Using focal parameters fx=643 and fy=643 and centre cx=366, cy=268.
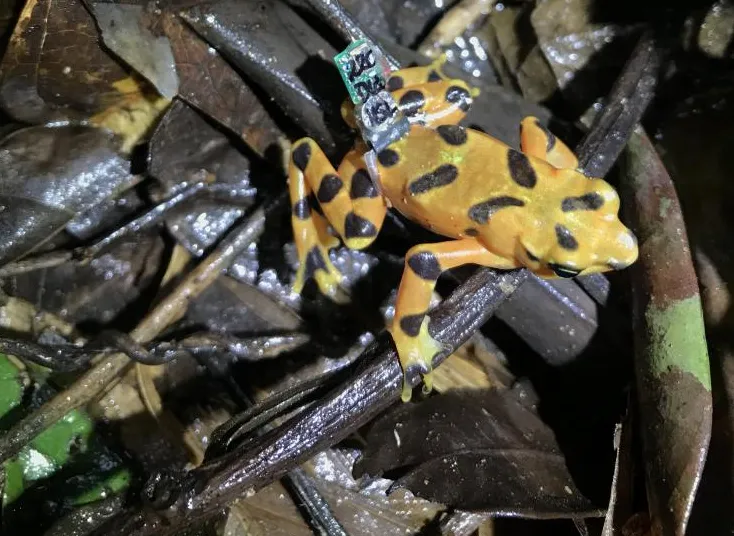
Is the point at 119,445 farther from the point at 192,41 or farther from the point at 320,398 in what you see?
the point at 192,41

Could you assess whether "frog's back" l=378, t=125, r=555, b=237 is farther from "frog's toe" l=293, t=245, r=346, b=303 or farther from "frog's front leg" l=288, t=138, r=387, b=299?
"frog's toe" l=293, t=245, r=346, b=303

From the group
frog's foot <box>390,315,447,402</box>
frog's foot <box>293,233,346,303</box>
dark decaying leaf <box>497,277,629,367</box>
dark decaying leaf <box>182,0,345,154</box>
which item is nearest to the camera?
frog's foot <box>390,315,447,402</box>

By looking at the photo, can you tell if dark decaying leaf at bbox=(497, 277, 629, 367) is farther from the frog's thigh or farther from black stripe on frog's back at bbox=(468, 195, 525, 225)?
the frog's thigh

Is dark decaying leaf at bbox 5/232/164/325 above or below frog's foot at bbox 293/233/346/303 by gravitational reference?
above

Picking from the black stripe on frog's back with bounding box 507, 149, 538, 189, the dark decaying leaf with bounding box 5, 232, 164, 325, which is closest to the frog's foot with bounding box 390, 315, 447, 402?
the black stripe on frog's back with bounding box 507, 149, 538, 189

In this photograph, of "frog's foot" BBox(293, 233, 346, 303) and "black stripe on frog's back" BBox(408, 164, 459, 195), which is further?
"frog's foot" BBox(293, 233, 346, 303)

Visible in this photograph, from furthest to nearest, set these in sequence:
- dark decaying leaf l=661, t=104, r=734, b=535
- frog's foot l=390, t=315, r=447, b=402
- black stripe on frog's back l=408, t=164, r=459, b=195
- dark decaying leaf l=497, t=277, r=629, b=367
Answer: dark decaying leaf l=497, t=277, r=629, b=367 < black stripe on frog's back l=408, t=164, r=459, b=195 < frog's foot l=390, t=315, r=447, b=402 < dark decaying leaf l=661, t=104, r=734, b=535

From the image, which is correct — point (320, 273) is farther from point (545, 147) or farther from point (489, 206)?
point (545, 147)

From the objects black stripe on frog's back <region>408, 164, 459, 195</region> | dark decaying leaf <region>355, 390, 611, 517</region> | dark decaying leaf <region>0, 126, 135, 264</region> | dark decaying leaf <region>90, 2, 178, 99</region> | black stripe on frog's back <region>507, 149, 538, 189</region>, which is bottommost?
dark decaying leaf <region>355, 390, 611, 517</region>
